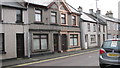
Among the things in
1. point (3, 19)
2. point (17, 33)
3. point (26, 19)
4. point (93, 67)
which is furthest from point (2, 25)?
point (93, 67)

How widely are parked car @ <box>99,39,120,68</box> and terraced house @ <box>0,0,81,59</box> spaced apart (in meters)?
9.32

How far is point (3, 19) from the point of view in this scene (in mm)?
14539

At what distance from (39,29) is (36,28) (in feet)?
1.25

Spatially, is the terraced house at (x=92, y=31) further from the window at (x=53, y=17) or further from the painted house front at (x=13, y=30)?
the painted house front at (x=13, y=30)

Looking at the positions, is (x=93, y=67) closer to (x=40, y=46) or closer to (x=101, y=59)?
(x=101, y=59)

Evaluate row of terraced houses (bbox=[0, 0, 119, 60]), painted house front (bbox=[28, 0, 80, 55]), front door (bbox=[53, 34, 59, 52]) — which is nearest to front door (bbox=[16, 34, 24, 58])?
row of terraced houses (bbox=[0, 0, 119, 60])

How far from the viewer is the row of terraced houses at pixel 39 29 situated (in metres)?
14.8

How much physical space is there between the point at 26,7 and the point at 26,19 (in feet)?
4.29

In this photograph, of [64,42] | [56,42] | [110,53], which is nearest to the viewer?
[110,53]

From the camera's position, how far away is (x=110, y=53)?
8.37m

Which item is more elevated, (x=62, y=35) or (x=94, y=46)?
(x=62, y=35)

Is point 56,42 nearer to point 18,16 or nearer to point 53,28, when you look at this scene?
point 53,28

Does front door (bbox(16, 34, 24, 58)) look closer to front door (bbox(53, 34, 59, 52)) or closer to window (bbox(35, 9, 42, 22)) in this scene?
window (bbox(35, 9, 42, 22))

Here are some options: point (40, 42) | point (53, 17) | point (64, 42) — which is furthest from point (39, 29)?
point (64, 42)
